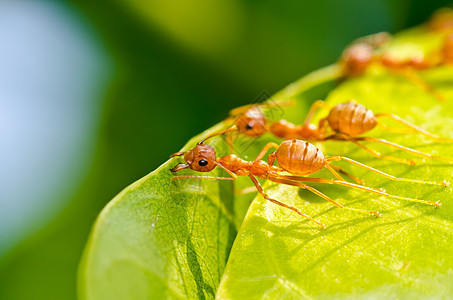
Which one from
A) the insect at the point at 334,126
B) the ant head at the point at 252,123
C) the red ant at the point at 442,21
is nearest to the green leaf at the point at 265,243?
the insect at the point at 334,126

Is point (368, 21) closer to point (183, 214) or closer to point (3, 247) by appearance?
point (183, 214)

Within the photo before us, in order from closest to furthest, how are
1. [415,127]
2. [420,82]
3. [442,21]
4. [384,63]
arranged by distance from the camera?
1. [415,127]
2. [420,82]
3. [384,63]
4. [442,21]

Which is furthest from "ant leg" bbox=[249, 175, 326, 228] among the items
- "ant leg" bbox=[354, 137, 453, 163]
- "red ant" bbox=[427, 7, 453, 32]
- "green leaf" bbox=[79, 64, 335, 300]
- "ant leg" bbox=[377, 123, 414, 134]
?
"red ant" bbox=[427, 7, 453, 32]

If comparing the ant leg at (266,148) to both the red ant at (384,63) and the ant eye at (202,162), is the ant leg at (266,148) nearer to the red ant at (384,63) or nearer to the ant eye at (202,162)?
the ant eye at (202,162)

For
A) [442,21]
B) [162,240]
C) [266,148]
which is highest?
[162,240]

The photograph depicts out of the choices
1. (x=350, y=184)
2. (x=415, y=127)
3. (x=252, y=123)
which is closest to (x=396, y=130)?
(x=415, y=127)

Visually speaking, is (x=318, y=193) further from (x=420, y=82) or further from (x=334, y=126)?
(x=420, y=82)

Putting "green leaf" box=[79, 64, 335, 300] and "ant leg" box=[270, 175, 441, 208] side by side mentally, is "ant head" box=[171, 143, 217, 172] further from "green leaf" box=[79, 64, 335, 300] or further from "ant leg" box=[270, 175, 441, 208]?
"ant leg" box=[270, 175, 441, 208]
